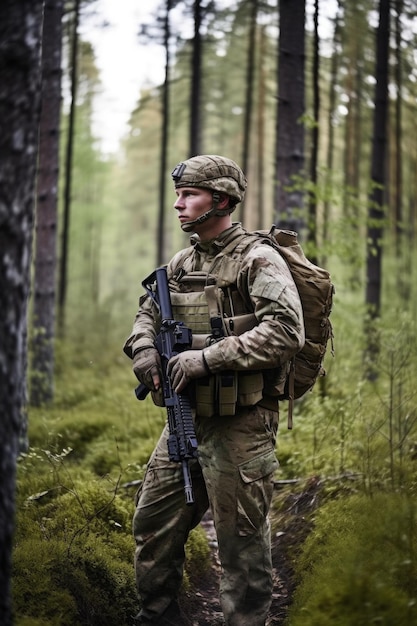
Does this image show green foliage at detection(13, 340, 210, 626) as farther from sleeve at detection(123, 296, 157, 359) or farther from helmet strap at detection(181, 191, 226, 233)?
helmet strap at detection(181, 191, 226, 233)

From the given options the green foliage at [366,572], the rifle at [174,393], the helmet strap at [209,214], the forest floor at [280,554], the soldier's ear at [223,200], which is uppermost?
the soldier's ear at [223,200]

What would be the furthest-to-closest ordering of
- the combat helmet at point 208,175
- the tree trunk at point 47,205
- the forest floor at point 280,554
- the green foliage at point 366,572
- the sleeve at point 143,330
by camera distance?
the tree trunk at point 47,205
the forest floor at point 280,554
the sleeve at point 143,330
the combat helmet at point 208,175
the green foliage at point 366,572

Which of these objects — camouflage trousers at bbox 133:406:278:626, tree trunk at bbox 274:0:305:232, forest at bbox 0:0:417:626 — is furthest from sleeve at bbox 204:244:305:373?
tree trunk at bbox 274:0:305:232

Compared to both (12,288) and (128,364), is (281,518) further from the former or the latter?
(128,364)

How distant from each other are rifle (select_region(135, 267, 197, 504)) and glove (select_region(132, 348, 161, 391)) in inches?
1.3

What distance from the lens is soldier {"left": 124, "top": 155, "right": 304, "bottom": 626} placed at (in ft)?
11.3

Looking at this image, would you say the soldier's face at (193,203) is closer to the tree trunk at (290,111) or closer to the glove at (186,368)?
the glove at (186,368)

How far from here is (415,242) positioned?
26422 millimetres

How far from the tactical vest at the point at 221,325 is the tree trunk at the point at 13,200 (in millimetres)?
1200

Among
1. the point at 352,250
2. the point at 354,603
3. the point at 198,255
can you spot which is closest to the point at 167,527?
the point at 354,603

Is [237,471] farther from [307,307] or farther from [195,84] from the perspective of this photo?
[195,84]

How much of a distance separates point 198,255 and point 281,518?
2435 millimetres

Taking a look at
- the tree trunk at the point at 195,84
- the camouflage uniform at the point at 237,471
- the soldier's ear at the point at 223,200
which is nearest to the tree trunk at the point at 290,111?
the soldier's ear at the point at 223,200

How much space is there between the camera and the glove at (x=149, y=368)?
12.2 feet
